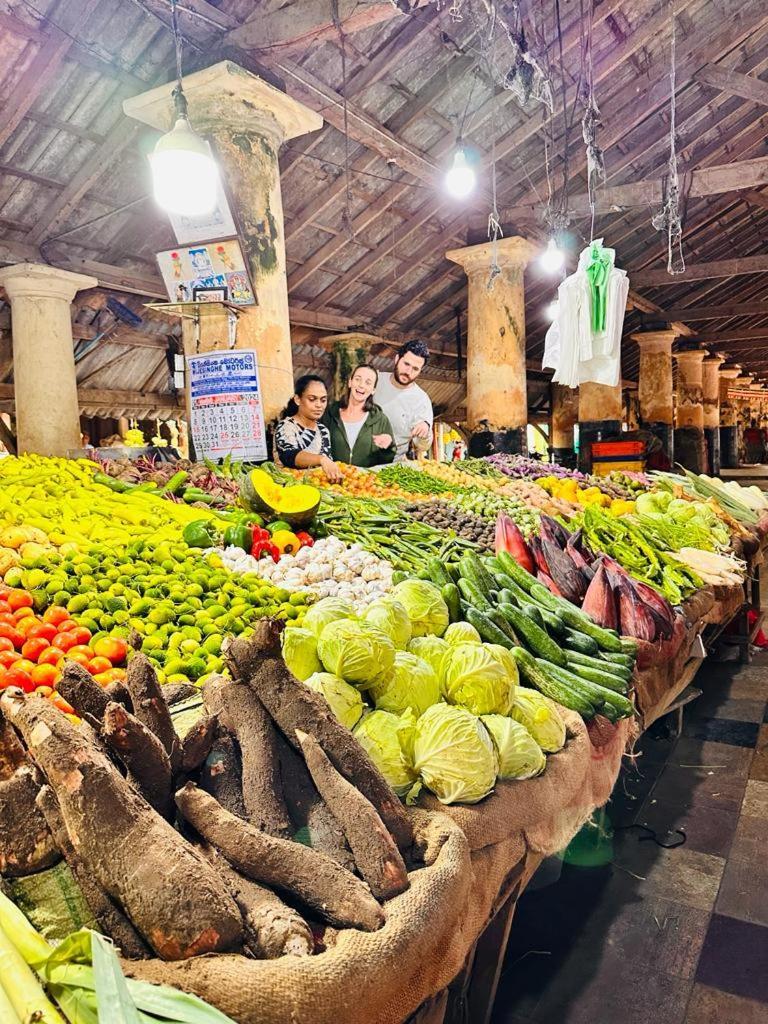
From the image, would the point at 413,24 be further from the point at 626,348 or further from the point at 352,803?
the point at 626,348

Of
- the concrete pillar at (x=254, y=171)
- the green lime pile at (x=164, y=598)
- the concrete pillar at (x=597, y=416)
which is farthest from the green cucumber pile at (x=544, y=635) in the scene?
the concrete pillar at (x=597, y=416)

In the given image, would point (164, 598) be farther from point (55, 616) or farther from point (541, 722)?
point (541, 722)

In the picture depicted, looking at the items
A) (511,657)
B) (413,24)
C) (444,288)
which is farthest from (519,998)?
(444,288)

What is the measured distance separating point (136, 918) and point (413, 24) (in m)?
8.71

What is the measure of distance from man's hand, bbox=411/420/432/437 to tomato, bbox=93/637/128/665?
591 centimetres

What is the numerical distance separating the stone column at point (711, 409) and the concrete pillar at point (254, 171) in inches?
794

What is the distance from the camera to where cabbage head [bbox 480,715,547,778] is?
2.31 m

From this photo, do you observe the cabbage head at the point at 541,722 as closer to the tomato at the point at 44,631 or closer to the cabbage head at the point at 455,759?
the cabbage head at the point at 455,759

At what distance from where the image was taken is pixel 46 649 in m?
2.72

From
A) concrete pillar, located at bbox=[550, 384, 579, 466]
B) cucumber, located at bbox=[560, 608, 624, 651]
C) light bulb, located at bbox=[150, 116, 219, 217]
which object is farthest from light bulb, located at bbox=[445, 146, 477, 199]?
concrete pillar, located at bbox=[550, 384, 579, 466]

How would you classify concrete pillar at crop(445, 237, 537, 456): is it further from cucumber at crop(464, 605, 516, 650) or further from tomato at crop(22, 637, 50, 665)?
tomato at crop(22, 637, 50, 665)

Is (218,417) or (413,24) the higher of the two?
(413,24)

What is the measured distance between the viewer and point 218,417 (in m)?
6.14

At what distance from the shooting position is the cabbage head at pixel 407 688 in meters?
2.40
